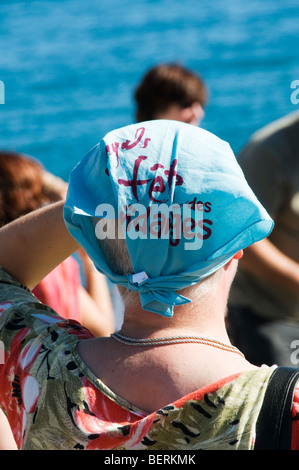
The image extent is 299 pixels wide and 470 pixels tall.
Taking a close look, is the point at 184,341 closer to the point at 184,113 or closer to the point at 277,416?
the point at 277,416

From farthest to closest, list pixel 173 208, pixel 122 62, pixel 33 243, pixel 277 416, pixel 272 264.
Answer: pixel 122 62
pixel 272 264
pixel 33 243
pixel 173 208
pixel 277 416

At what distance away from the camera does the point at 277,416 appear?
3.37 feet

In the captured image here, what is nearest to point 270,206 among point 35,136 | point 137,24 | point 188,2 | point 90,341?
point 90,341

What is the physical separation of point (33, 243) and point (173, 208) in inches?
17.2

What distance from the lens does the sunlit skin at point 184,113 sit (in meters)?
3.75

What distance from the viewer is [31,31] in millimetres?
15742

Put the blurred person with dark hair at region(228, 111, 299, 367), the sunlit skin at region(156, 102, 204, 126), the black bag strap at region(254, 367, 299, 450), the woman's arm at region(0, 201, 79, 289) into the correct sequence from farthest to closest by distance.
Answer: the sunlit skin at region(156, 102, 204, 126) < the blurred person with dark hair at region(228, 111, 299, 367) < the woman's arm at region(0, 201, 79, 289) < the black bag strap at region(254, 367, 299, 450)

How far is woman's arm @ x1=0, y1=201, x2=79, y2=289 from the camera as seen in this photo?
4.78 ft

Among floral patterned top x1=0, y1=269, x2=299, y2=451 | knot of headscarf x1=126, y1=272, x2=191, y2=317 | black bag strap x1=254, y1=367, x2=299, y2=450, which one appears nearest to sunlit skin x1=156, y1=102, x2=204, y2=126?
floral patterned top x1=0, y1=269, x2=299, y2=451

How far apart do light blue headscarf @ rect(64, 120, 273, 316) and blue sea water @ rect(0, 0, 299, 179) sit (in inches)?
280

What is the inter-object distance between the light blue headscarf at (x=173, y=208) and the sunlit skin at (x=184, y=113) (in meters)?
2.59

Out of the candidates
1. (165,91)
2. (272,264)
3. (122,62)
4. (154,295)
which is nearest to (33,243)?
(154,295)

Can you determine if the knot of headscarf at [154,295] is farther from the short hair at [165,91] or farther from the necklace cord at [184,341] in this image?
the short hair at [165,91]

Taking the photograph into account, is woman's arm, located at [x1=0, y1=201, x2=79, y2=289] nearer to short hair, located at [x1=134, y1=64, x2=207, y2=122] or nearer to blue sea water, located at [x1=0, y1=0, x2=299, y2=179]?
short hair, located at [x1=134, y1=64, x2=207, y2=122]
